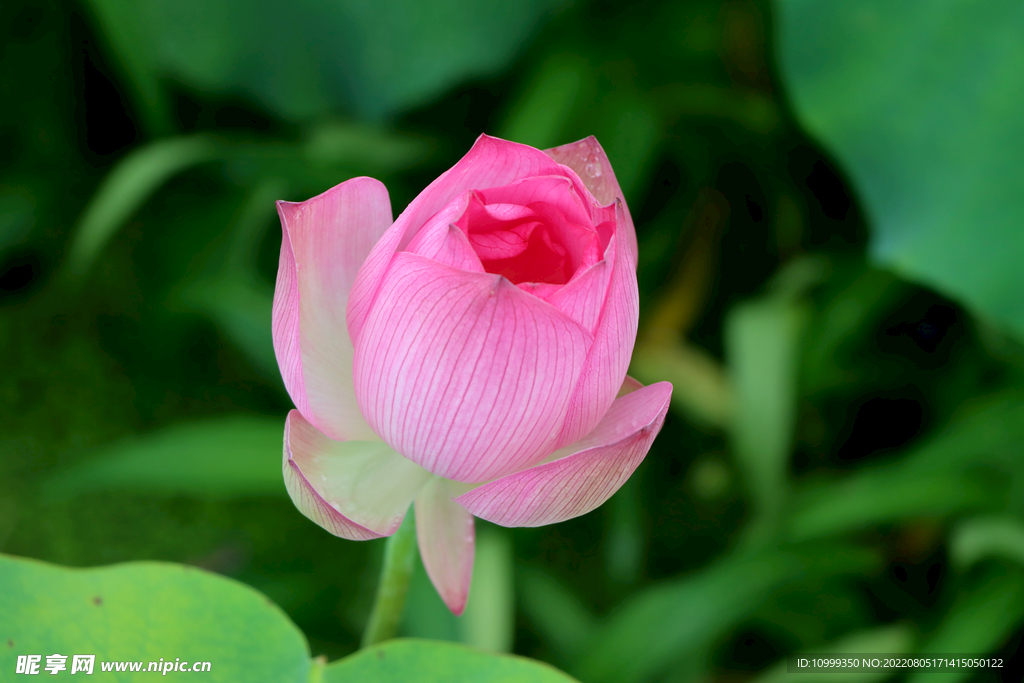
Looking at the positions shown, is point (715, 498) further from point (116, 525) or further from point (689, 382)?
point (116, 525)

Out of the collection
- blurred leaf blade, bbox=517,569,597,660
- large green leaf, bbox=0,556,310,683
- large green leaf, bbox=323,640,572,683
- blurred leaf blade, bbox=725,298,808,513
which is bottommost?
blurred leaf blade, bbox=517,569,597,660

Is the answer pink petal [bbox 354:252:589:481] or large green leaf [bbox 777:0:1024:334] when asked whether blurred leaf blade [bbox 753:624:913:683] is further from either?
pink petal [bbox 354:252:589:481]

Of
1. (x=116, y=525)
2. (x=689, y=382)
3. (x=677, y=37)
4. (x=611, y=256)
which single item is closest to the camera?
(x=611, y=256)

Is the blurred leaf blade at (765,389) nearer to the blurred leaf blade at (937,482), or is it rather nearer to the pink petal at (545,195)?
the blurred leaf blade at (937,482)

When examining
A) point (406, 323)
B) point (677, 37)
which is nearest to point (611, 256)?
point (406, 323)

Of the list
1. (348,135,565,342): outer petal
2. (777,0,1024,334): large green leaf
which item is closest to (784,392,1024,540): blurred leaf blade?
(777,0,1024,334): large green leaf

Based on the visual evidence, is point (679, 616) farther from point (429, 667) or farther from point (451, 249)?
point (451, 249)

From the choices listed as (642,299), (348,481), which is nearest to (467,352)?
(348,481)

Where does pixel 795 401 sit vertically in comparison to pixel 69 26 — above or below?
below
